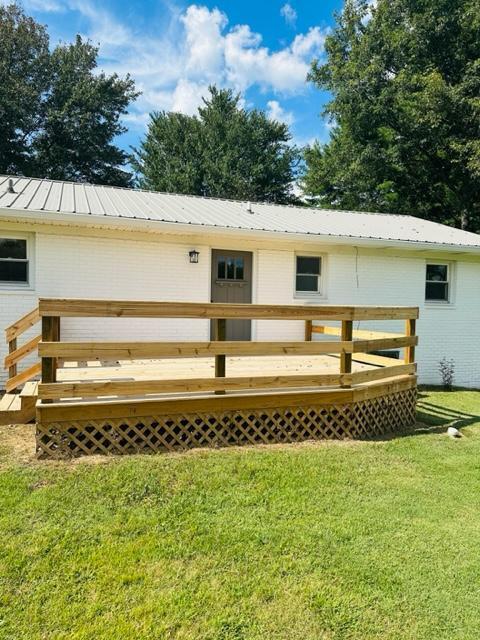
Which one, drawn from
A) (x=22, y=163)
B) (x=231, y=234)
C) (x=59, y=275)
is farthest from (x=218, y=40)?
(x=59, y=275)

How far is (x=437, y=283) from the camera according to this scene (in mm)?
10094

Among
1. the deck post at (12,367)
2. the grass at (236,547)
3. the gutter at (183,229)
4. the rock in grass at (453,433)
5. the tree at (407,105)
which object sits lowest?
the rock in grass at (453,433)

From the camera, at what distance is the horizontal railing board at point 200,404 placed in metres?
3.98

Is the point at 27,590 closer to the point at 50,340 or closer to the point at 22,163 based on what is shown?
the point at 50,340

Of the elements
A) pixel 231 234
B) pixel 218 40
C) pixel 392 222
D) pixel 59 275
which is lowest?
pixel 59 275

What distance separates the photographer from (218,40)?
17.8 m

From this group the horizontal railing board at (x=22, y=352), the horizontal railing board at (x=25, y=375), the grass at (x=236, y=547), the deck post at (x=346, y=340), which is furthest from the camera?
the deck post at (x=346, y=340)

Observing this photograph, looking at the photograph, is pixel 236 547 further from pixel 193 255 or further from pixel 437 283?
pixel 437 283

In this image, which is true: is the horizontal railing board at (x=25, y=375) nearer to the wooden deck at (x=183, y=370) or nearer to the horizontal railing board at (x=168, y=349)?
the wooden deck at (x=183, y=370)

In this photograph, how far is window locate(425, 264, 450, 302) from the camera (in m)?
10.0

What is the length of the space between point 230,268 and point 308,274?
5.67 feet

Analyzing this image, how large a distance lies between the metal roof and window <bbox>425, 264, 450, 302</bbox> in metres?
0.71

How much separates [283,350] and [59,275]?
4.28 m

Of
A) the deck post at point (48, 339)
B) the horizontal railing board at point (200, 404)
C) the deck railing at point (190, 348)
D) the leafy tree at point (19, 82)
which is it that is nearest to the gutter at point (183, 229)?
the deck railing at point (190, 348)
